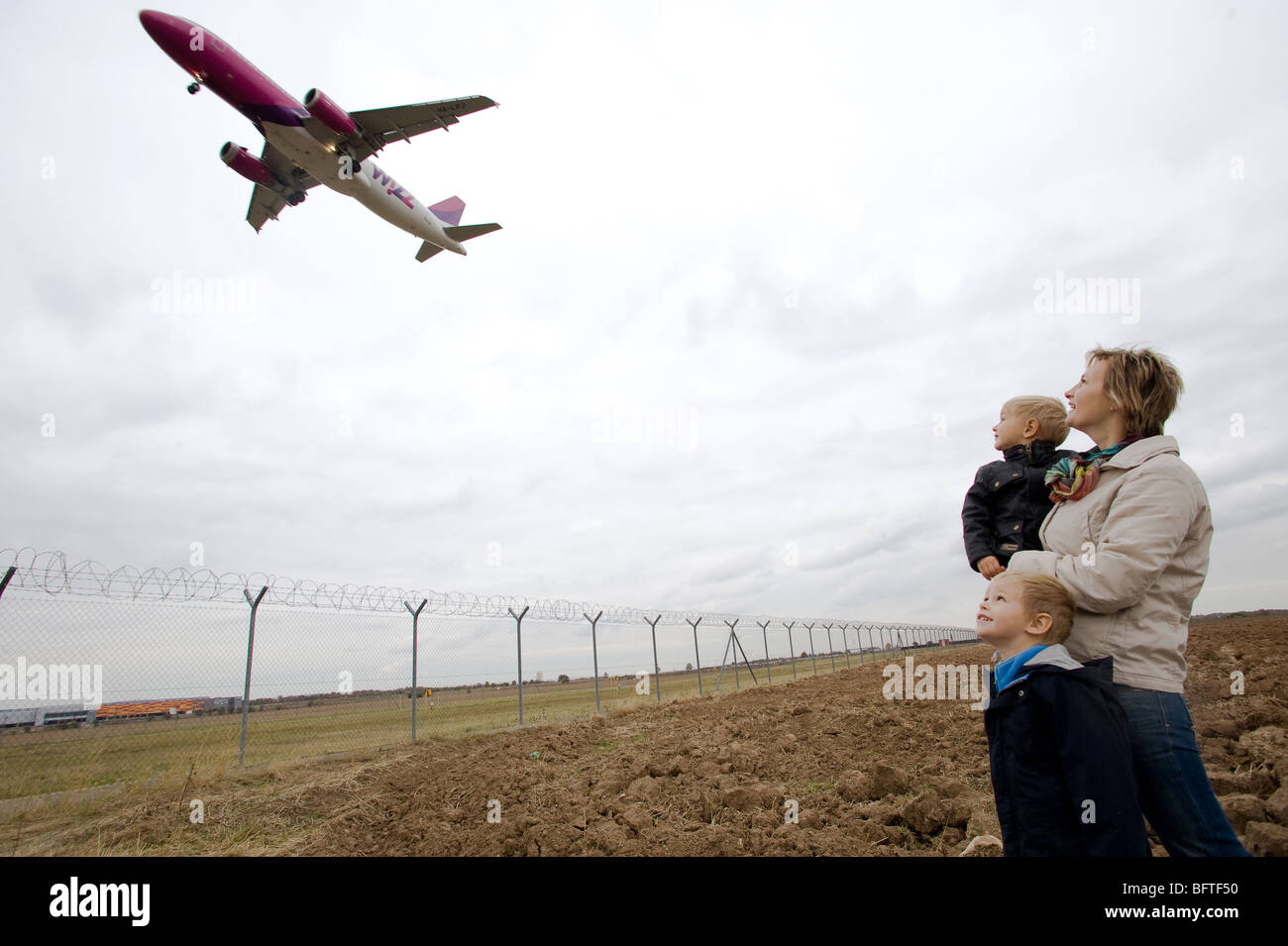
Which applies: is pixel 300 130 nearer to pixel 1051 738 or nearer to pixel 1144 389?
pixel 1144 389

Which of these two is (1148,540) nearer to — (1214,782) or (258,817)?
(1214,782)

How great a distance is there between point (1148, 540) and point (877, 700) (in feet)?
27.8

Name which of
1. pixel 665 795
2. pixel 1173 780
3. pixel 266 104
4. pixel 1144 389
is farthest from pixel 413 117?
pixel 1173 780

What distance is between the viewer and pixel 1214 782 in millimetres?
3684

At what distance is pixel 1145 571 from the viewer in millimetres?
1489

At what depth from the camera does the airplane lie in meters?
13.3

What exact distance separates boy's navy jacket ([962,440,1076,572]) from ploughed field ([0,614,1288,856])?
1704 millimetres

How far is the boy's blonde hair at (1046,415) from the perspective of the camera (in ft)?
7.29

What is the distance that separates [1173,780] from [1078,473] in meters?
0.78

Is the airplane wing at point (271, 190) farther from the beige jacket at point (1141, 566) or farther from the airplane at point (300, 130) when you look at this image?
the beige jacket at point (1141, 566)

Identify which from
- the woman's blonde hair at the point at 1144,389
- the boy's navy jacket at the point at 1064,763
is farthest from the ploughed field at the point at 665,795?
the woman's blonde hair at the point at 1144,389

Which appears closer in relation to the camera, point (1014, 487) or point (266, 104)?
point (1014, 487)

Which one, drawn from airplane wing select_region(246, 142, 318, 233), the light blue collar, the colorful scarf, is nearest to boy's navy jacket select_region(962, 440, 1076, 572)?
the colorful scarf
